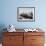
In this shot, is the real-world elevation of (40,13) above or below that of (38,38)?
above

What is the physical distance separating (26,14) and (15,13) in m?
0.36

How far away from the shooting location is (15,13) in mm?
4305

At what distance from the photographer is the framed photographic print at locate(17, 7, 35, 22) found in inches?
169

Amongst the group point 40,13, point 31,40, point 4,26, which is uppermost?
point 40,13

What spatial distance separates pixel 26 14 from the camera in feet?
14.1

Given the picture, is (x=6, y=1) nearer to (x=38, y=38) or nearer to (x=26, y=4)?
(x=26, y=4)

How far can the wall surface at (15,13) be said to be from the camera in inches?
169

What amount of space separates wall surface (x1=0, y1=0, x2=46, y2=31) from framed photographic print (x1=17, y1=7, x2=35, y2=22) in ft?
0.33

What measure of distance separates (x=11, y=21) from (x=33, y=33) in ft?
3.03

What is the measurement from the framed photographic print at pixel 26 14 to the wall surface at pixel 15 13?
0.10 meters

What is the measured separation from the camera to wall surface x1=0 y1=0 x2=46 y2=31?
169 inches

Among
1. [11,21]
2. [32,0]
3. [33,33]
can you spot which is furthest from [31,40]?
[32,0]

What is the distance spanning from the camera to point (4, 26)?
4316 millimetres

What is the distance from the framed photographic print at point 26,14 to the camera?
4.29 meters
